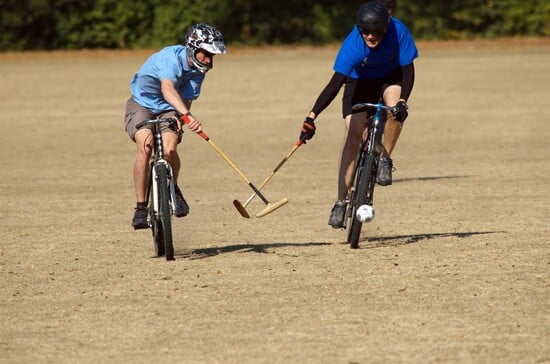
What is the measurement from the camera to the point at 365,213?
10.7 metres

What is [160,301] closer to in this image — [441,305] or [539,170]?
[441,305]

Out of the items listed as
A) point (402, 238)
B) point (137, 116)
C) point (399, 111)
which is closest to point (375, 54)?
point (399, 111)

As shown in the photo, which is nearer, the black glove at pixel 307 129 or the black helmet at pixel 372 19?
the black helmet at pixel 372 19

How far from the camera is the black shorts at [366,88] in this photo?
452 inches

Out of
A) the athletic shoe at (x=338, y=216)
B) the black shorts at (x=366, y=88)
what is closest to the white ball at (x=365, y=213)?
the athletic shoe at (x=338, y=216)

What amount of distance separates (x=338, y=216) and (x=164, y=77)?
1812 mm

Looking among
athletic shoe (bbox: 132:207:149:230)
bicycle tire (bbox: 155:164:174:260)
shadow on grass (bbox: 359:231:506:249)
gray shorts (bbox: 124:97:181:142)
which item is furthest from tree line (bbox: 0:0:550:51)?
bicycle tire (bbox: 155:164:174:260)

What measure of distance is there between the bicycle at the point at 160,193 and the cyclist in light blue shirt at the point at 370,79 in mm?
1149

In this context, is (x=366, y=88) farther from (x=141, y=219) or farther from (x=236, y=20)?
(x=236, y=20)

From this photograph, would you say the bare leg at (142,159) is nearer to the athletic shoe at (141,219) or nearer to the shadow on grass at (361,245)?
the athletic shoe at (141,219)

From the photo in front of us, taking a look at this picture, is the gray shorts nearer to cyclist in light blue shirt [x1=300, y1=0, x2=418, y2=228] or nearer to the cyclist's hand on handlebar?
the cyclist's hand on handlebar

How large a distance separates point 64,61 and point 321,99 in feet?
101

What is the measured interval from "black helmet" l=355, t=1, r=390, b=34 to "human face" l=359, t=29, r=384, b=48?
0.04 feet

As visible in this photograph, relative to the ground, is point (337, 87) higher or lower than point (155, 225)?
higher
